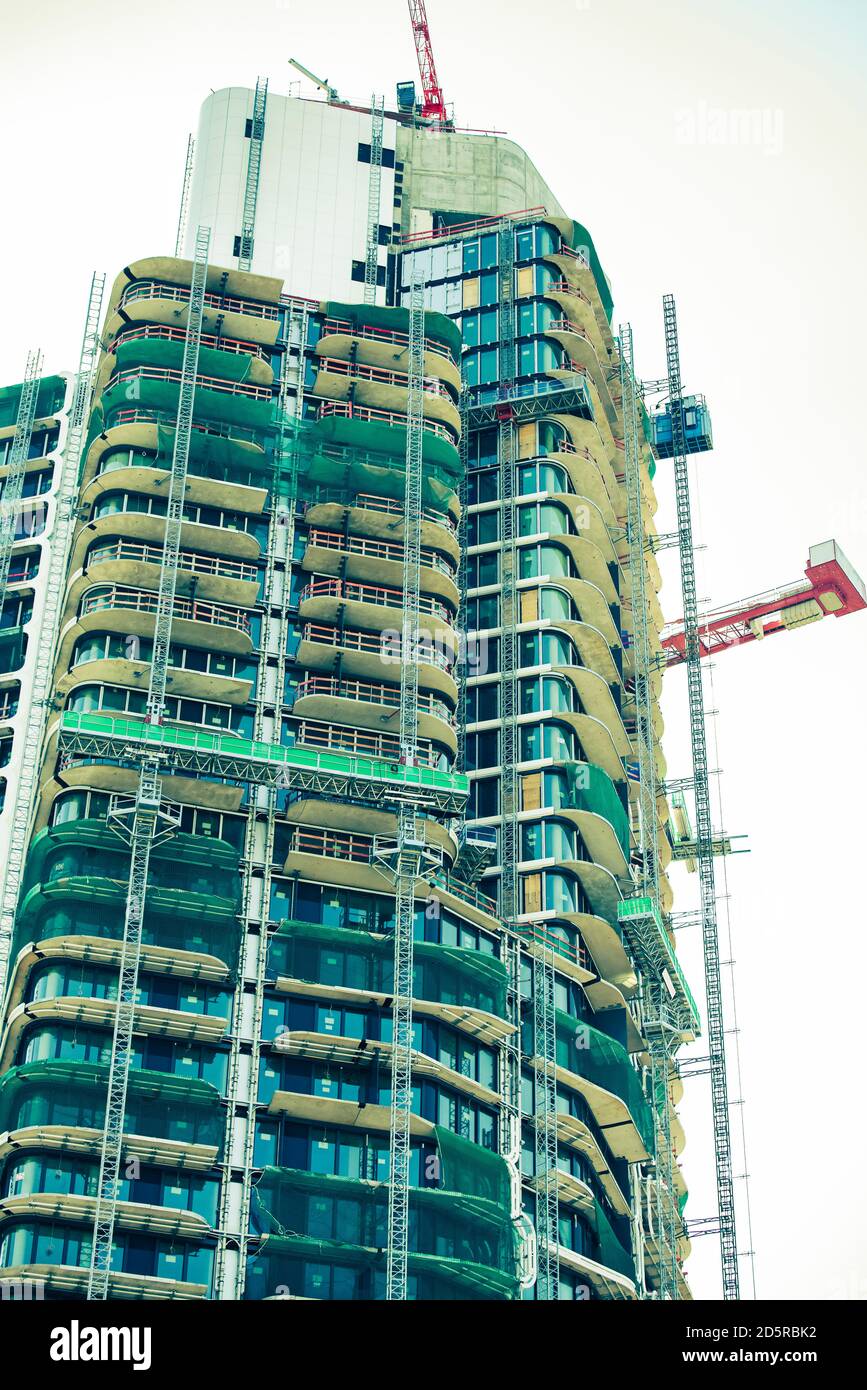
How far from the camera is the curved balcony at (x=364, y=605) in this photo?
399 feet

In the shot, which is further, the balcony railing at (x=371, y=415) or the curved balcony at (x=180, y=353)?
the balcony railing at (x=371, y=415)

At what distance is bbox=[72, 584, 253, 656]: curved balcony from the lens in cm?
11606

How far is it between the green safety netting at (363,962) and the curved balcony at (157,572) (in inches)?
875

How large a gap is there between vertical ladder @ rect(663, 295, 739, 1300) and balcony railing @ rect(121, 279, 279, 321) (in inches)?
1812

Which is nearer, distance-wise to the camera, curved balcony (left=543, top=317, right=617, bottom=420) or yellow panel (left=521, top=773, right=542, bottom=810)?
yellow panel (left=521, top=773, right=542, bottom=810)

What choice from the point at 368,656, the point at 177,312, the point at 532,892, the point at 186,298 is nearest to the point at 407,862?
the point at 532,892

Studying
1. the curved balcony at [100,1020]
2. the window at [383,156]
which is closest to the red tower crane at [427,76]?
the window at [383,156]

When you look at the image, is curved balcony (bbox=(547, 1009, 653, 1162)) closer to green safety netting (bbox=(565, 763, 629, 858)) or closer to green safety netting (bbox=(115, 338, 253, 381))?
green safety netting (bbox=(565, 763, 629, 858))

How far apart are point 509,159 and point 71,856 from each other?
264 feet

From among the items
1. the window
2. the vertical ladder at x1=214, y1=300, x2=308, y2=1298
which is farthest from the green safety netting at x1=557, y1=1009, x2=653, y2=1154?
the window

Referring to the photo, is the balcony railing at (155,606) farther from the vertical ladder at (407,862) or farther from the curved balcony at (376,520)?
the vertical ladder at (407,862)

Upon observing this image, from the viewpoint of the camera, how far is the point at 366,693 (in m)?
121
